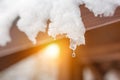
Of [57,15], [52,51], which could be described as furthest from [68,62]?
[57,15]

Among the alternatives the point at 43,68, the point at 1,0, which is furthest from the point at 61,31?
the point at 43,68

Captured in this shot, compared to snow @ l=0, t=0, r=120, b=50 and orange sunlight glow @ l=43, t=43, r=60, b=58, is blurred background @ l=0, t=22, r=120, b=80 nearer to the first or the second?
orange sunlight glow @ l=43, t=43, r=60, b=58

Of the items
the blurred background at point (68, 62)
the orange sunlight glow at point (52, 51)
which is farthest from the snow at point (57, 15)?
the orange sunlight glow at point (52, 51)

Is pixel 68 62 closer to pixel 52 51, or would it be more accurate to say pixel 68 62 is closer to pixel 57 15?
pixel 52 51

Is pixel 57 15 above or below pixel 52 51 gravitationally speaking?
above

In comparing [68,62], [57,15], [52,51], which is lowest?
[68,62]

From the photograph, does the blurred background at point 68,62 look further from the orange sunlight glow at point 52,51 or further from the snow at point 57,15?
the snow at point 57,15

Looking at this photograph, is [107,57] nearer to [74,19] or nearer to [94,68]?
[94,68]

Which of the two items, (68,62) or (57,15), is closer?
(57,15)
